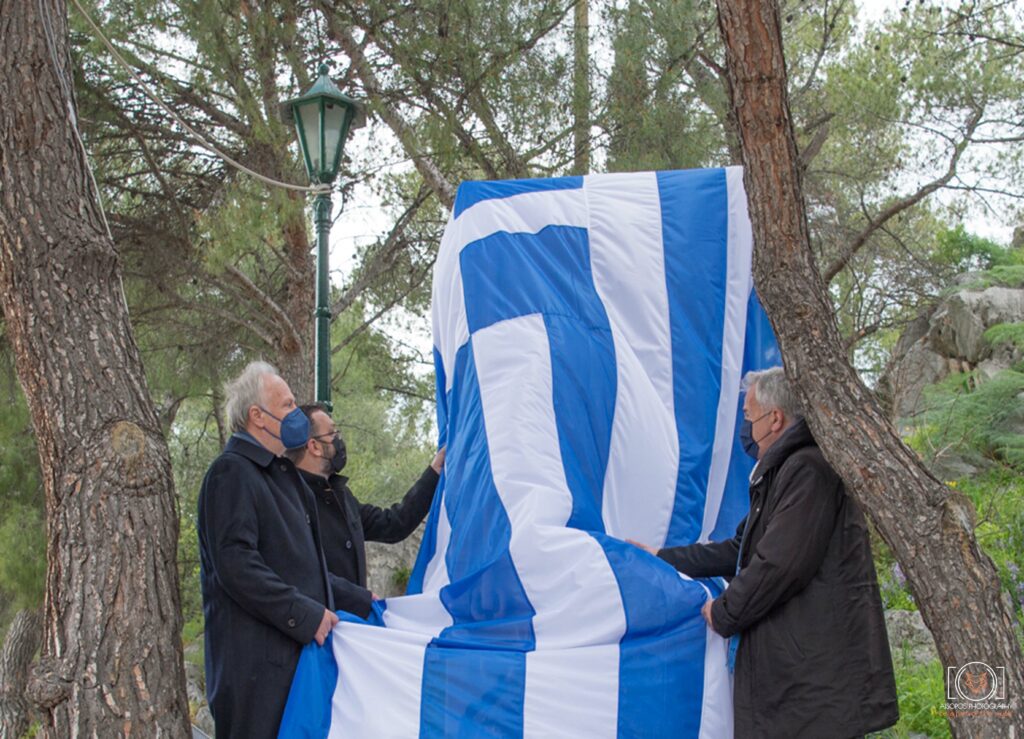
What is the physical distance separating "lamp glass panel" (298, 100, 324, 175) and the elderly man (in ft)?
9.49

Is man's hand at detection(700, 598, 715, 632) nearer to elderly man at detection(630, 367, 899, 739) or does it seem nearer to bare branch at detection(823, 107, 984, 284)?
elderly man at detection(630, 367, 899, 739)

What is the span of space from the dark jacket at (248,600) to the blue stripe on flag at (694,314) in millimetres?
1246

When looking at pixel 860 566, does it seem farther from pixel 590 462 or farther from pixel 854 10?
pixel 854 10

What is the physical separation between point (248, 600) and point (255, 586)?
0.05 meters

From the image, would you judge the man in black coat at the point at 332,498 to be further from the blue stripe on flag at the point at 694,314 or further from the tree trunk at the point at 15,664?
the tree trunk at the point at 15,664

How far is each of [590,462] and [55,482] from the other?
66.3 inches

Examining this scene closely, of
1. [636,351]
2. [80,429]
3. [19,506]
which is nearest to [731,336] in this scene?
[636,351]

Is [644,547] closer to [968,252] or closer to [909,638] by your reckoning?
[909,638]

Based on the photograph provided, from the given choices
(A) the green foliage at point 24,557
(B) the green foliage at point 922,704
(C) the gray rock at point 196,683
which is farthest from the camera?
(C) the gray rock at point 196,683

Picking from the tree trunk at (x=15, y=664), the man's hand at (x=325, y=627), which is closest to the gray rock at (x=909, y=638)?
the man's hand at (x=325, y=627)

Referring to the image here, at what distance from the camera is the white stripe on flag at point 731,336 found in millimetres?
3805

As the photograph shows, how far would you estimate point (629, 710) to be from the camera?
3020mm

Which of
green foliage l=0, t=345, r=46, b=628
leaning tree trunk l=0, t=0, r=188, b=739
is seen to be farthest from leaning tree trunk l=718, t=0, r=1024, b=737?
green foliage l=0, t=345, r=46, b=628

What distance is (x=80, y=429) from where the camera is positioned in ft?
11.4
